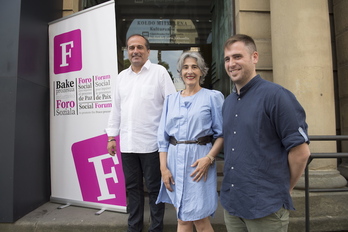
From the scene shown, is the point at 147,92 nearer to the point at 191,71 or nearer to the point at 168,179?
the point at 191,71

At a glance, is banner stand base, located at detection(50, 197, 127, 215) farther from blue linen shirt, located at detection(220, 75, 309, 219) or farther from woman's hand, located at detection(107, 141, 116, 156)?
blue linen shirt, located at detection(220, 75, 309, 219)

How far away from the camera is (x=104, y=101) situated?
3256mm

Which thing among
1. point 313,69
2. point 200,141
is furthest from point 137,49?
point 313,69

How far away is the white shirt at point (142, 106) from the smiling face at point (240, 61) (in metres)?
1.19

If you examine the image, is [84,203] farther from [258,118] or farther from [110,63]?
[258,118]

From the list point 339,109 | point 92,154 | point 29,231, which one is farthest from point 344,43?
point 29,231

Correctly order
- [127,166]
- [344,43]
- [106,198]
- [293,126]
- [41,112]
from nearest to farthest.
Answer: [293,126] → [127,166] → [106,198] → [41,112] → [344,43]

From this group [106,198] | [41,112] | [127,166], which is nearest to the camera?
[127,166]

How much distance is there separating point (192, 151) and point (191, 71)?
2.05 ft

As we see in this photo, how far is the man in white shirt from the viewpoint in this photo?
2588mm

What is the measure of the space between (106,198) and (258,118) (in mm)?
2487

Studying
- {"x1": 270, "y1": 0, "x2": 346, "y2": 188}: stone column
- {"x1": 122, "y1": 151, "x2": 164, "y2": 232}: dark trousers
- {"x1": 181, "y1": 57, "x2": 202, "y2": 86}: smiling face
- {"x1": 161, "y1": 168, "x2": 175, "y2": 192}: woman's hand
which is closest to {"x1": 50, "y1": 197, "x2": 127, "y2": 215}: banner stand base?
{"x1": 122, "y1": 151, "x2": 164, "y2": 232}: dark trousers

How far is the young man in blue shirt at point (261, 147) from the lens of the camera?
1334mm

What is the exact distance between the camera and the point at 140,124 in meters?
2.60
